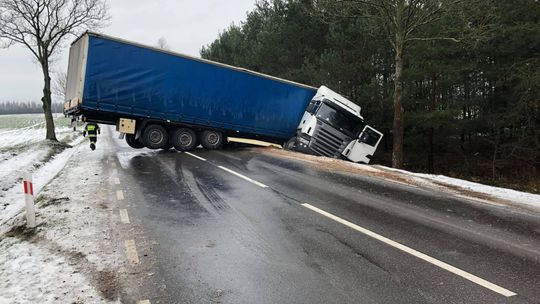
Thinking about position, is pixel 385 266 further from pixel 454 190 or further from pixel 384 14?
pixel 384 14

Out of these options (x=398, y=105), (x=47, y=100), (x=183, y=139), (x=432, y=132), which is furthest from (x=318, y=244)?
(x=47, y=100)

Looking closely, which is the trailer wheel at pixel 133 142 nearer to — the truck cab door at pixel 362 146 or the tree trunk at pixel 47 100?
the truck cab door at pixel 362 146

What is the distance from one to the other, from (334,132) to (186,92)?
6.80 m

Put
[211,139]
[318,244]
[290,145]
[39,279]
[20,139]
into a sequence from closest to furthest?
[39,279] → [318,244] → [211,139] → [290,145] → [20,139]

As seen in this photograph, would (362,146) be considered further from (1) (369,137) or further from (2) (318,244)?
(2) (318,244)

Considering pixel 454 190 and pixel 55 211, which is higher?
pixel 454 190

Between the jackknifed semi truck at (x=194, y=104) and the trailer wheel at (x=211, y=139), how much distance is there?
0.04 meters

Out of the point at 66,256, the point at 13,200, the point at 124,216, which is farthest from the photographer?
the point at 13,200

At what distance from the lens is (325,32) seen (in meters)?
29.6

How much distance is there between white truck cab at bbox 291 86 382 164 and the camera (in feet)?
62.0

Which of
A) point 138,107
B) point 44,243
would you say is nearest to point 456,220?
point 44,243

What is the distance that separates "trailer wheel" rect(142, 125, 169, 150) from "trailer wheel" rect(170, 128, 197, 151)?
1.31 ft

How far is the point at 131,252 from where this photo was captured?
547 centimetres

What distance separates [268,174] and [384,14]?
10.1 m
